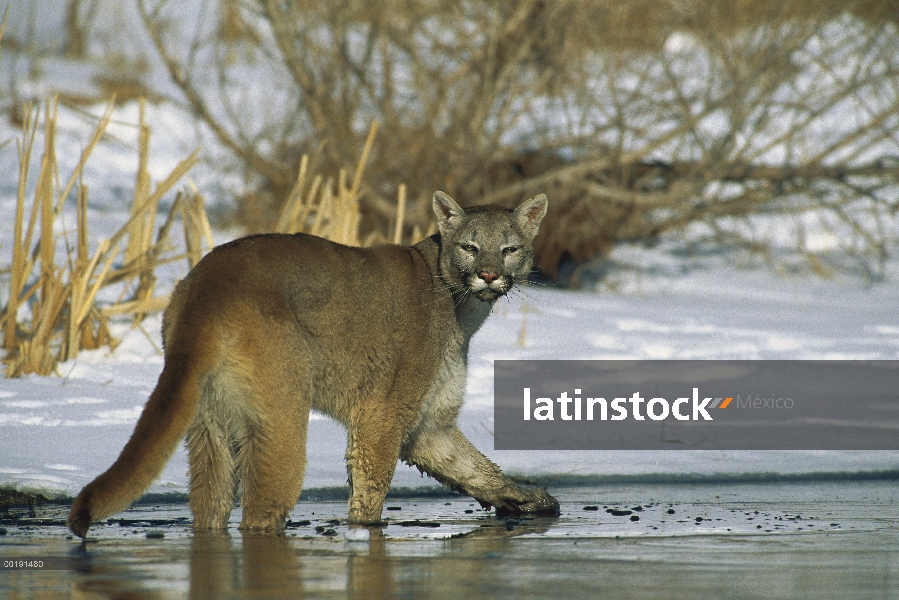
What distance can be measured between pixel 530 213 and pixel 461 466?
1.47 m

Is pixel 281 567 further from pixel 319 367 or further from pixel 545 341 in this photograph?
pixel 545 341


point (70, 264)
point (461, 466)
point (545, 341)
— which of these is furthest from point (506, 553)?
point (545, 341)

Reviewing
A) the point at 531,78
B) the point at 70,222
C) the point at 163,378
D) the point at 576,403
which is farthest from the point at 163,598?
the point at 531,78

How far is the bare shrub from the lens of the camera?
1209cm

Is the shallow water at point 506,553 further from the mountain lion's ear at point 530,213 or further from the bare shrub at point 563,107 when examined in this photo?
the bare shrub at point 563,107

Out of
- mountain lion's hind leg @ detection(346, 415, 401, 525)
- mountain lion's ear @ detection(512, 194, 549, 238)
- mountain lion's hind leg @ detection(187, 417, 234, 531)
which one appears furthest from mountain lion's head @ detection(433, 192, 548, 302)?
mountain lion's hind leg @ detection(187, 417, 234, 531)

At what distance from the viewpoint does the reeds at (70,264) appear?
25.4 feet

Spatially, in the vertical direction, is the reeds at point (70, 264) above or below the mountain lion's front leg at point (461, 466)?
above

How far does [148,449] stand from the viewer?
4289mm

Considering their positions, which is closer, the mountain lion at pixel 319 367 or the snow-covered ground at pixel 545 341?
the mountain lion at pixel 319 367

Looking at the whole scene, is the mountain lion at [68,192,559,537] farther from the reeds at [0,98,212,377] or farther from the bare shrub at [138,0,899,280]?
the bare shrub at [138,0,899,280]

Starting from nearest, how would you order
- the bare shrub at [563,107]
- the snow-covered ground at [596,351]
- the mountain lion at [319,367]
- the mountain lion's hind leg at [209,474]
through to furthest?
the mountain lion at [319,367] → the mountain lion's hind leg at [209,474] → the snow-covered ground at [596,351] → the bare shrub at [563,107]

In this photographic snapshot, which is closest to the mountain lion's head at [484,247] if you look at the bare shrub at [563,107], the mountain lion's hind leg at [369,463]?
the mountain lion's hind leg at [369,463]

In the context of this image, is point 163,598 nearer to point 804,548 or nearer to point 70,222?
point 804,548
